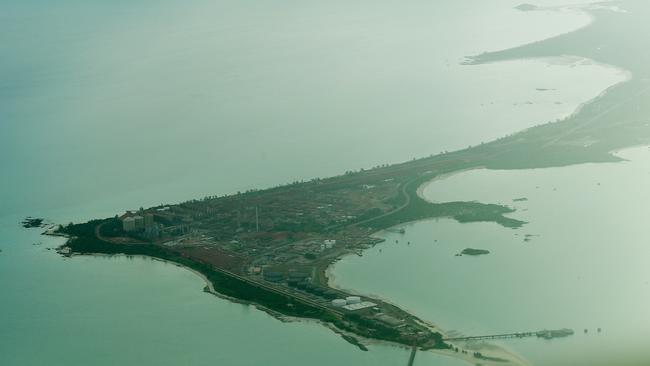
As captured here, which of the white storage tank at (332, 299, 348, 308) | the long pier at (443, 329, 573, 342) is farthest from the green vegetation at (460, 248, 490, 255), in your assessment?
the long pier at (443, 329, 573, 342)

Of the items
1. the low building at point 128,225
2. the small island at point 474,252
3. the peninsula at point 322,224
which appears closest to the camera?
the peninsula at point 322,224

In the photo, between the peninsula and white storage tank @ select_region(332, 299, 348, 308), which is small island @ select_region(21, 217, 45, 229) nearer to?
the peninsula

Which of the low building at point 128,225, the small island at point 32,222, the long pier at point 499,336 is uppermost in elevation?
the small island at point 32,222

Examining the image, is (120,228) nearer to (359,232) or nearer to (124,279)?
(124,279)

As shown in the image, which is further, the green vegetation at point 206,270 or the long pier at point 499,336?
the green vegetation at point 206,270

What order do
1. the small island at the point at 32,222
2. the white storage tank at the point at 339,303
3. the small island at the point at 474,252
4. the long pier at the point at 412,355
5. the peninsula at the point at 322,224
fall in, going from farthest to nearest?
the small island at the point at 32,222 < the small island at the point at 474,252 < the peninsula at the point at 322,224 < the white storage tank at the point at 339,303 < the long pier at the point at 412,355

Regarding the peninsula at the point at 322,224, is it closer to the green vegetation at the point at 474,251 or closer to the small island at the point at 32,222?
the small island at the point at 32,222

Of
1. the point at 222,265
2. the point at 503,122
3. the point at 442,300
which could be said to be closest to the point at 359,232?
the point at 222,265

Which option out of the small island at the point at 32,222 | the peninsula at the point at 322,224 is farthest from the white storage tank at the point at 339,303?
the small island at the point at 32,222
